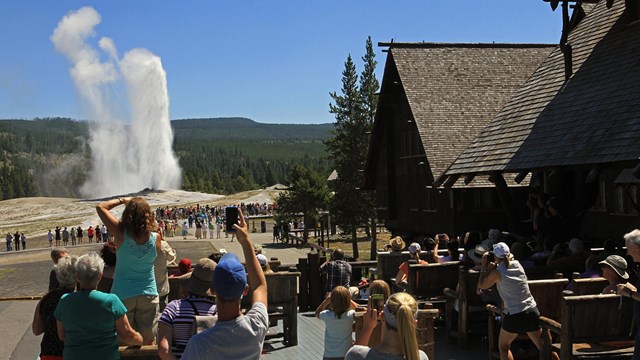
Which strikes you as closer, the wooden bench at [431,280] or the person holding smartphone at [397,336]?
the person holding smartphone at [397,336]

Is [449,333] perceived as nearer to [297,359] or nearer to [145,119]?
[297,359]

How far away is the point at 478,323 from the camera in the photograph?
36.3ft

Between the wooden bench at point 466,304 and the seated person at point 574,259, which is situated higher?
the seated person at point 574,259

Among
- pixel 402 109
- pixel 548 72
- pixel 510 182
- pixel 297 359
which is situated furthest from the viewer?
pixel 402 109

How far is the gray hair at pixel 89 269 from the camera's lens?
A: 6066 millimetres

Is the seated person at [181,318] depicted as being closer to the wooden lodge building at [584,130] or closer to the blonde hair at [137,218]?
the blonde hair at [137,218]

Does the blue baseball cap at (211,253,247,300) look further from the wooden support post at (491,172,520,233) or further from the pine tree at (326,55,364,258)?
the pine tree at (326,55,364,258)

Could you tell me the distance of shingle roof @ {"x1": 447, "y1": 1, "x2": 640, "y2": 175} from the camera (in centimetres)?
1403

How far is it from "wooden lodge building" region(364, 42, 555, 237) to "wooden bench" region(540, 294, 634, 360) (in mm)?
15971

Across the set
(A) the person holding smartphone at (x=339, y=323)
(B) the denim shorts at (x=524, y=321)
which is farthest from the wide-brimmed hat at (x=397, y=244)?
(A) the person holding smartphone at (x=339, y=323)

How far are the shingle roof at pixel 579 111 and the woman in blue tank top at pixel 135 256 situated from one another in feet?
28.1

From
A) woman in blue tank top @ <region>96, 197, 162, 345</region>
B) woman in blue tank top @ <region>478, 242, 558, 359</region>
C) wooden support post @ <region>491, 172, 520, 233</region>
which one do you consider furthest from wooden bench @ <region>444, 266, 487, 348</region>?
wooden support post @ <region>491, 172, 520, 233</region>

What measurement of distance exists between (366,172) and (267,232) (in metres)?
36.1

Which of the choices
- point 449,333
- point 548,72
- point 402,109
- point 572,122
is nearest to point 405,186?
point 402,109
